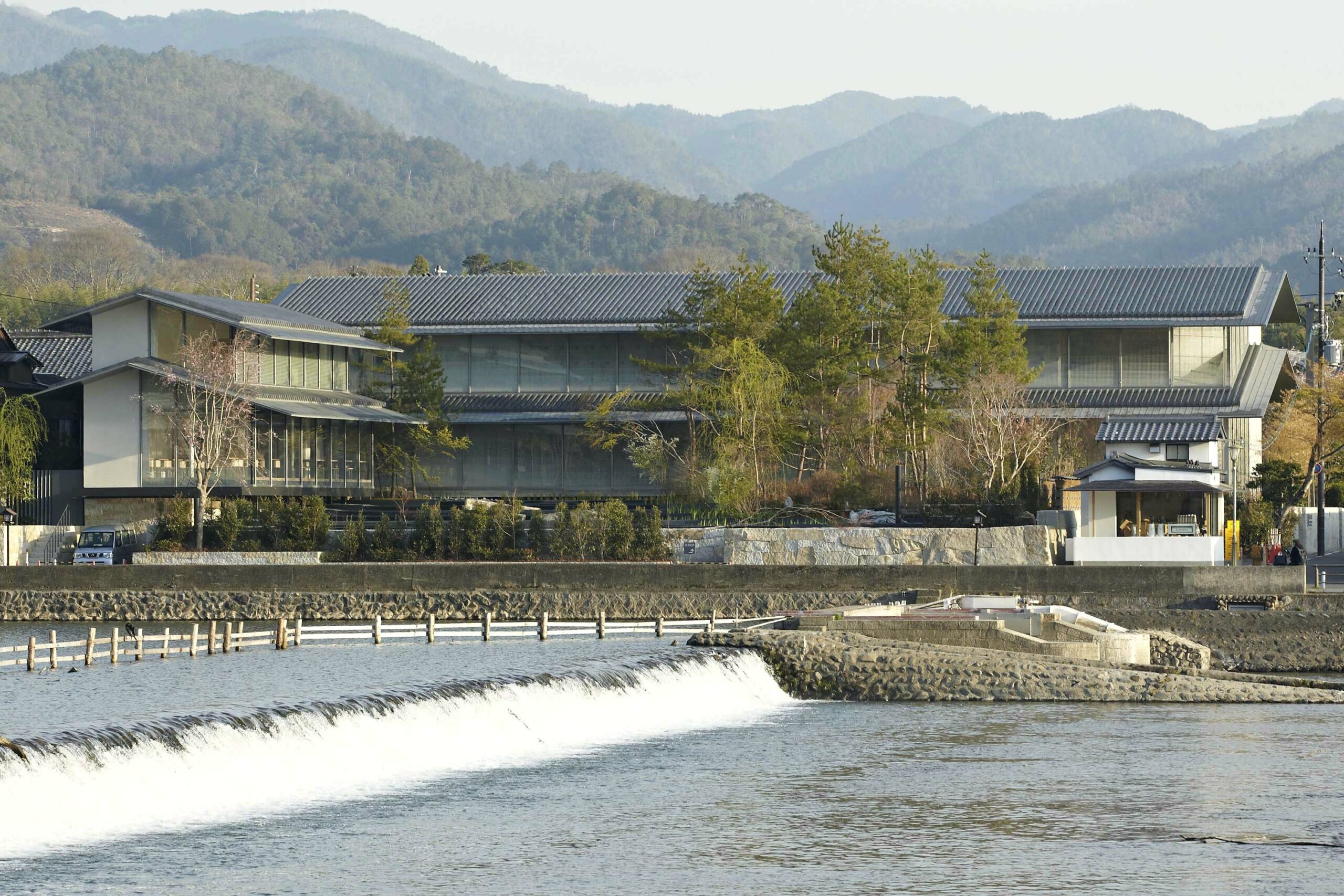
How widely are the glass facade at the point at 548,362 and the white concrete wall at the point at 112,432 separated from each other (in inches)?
496

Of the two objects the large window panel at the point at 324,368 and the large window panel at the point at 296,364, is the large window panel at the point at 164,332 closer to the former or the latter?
the large window panel at the point at 296,364

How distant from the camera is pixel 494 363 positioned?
66.5m

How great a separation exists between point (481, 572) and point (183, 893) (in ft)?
103

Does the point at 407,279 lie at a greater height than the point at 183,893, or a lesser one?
greater

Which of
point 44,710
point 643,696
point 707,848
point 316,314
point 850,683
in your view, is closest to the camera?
point 707,848

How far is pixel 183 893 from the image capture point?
16.6 metres

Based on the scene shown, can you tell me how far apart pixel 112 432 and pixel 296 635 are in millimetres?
20221

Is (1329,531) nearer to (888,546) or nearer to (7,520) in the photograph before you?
(888,546)

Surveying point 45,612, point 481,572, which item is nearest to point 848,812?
point 481,572

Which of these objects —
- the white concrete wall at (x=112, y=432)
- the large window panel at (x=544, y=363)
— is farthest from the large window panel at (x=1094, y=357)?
the white concrete wall at (x=112, y=432)

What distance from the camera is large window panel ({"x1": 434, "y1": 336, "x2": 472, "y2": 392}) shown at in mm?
66500

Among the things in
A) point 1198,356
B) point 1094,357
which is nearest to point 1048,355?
point 1094,357

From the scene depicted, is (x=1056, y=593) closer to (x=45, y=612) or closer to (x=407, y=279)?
(x=45, y=612)

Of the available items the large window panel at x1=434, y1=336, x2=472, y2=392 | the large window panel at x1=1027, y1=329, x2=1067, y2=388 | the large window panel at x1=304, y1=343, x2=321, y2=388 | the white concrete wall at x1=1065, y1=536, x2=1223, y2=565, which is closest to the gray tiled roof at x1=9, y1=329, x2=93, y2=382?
the large window panel at x1=304, y1=343, x2=321, y2=388
